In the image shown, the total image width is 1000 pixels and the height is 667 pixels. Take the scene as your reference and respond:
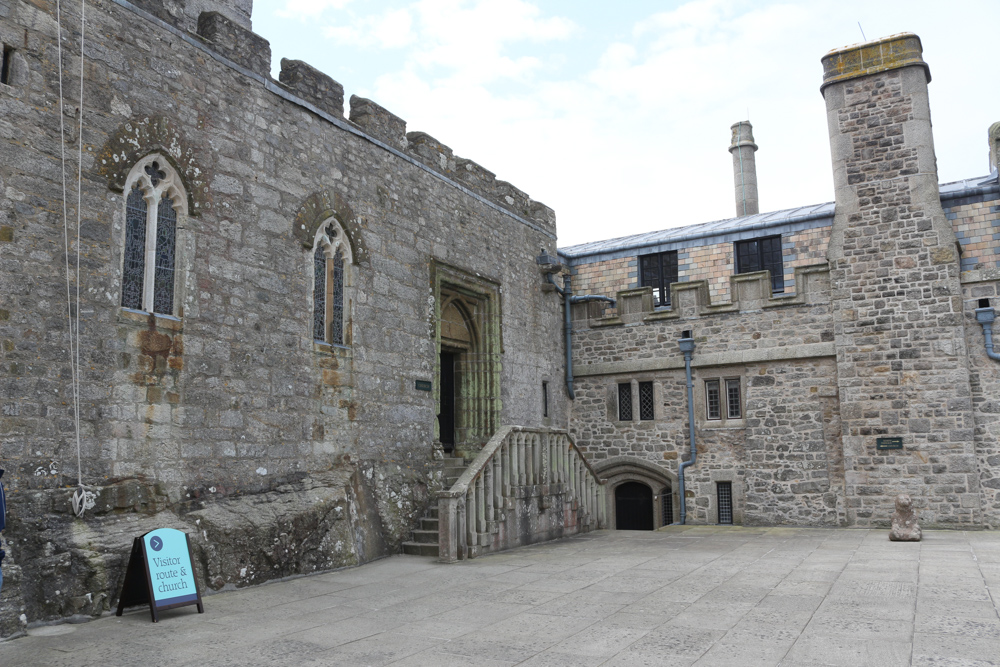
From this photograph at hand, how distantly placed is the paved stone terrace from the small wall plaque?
344 cm

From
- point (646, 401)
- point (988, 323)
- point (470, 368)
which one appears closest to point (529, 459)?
point (470, 368)

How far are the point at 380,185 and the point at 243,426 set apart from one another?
163 inches

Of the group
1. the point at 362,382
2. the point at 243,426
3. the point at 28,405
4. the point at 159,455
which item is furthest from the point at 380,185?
the point at 28,405

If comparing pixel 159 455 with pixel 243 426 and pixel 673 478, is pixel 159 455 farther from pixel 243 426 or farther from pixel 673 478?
pixel 673 478

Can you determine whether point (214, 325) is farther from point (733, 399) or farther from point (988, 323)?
point (988, 323)

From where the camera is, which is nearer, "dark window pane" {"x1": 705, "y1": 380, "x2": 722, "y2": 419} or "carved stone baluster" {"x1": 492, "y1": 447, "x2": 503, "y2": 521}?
"carved stone baluster" {"x1": 492, "y1": 447, "x2": 503, "y2": 521}

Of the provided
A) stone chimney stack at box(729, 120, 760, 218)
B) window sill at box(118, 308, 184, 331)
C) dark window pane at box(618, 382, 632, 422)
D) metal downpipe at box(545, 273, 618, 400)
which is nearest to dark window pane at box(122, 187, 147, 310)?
window sill at box(118, 308, 184, 331)

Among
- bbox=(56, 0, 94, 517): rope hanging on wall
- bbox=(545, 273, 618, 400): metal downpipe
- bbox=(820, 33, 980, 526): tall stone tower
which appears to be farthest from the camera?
bbox=(545, 273, 618, 400): metal downpipe

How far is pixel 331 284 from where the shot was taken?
10047mm

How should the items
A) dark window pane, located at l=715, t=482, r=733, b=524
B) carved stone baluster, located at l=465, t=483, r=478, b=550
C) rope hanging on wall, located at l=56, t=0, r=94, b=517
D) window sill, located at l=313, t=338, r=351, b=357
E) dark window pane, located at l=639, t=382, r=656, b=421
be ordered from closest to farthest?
rope hanging on wall, located at l=56, t=0, r=94, b=517, window sill, located at l=313, t=338, r=351, b=357, carved stone baluster, located at l=465, t=483, r=478, b=550, dark window pane, located at l=715, t=482, r=733, b=524, dark window pane, located at l=639, t=382, r=656, b=421

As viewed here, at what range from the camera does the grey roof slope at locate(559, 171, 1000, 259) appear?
13555mm

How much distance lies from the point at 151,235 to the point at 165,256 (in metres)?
0.27

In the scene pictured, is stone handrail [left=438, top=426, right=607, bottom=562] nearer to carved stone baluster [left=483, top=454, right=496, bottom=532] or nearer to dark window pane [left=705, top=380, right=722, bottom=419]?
carved stone baluster [left=483, top=454, right=496, bottom=532]

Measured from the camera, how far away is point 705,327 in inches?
576
